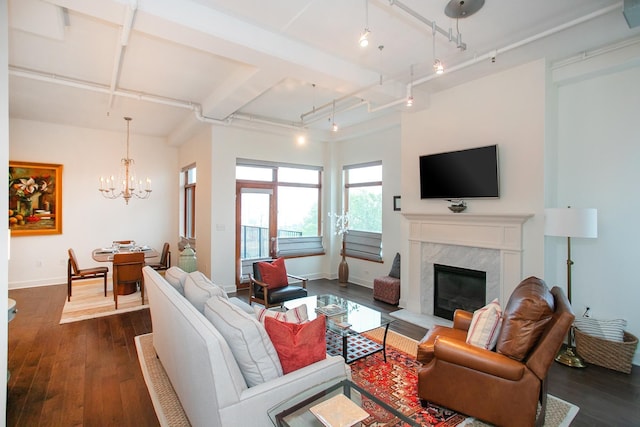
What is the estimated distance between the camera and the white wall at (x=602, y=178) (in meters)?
3.16

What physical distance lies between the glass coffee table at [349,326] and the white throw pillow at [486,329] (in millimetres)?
919

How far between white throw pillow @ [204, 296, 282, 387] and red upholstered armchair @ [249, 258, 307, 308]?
2.36 meters

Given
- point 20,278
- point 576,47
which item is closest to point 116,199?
point 20,278

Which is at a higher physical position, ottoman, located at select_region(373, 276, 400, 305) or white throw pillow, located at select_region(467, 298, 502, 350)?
white throw pillow, located at select_region(467, 298, 502, 350)

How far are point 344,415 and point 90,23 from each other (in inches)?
150

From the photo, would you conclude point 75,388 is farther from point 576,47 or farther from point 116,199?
point 576,47

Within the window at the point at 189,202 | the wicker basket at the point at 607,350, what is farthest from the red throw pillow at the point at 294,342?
the window at the point at 189,202

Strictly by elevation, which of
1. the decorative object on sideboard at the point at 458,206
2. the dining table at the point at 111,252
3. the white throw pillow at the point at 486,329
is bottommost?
the white throw pillow at the point at 486,329

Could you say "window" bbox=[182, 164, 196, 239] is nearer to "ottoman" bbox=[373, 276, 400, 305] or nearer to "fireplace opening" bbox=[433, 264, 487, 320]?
"ottoman" bbox=[373, 276, 400, 305]

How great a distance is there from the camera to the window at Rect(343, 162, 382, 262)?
19.9ft

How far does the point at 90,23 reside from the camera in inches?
113

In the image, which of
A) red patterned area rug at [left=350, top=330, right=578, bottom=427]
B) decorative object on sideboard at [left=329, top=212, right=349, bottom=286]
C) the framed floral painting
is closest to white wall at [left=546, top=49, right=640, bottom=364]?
red patterned area rug at [left=350, top=330, right=578, bottom=427]

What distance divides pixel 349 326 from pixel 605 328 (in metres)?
2.59

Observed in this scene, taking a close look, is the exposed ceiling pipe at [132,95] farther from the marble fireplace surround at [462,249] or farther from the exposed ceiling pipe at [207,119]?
the marble fireplace surround at [462,249]
